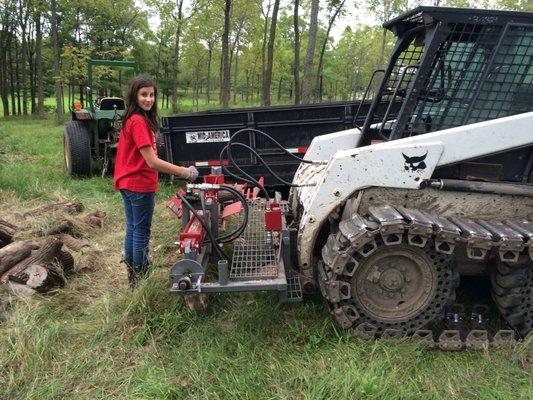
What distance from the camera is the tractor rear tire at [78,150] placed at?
28.7 ft

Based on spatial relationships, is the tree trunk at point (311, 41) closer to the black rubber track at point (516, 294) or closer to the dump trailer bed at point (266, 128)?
the dump trailer bed at point (266, 128)

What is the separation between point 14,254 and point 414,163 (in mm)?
3861

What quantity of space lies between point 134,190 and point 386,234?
208cm

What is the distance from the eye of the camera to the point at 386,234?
9.94 feet

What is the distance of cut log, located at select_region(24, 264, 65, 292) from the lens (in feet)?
13.5

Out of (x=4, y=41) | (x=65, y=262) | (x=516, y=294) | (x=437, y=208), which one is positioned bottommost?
(x=65, y=262)

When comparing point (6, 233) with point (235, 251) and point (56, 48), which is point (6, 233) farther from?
point (56, 48)

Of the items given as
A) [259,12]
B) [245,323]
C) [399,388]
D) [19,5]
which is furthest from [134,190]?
[19,5]

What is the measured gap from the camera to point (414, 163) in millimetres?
3184

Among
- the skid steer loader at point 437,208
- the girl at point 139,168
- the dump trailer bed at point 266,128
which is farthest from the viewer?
the dump trailer bed at point 266,128

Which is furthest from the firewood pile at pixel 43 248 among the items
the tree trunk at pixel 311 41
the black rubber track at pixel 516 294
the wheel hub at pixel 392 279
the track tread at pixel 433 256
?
the tree trunk at pixel 311 41

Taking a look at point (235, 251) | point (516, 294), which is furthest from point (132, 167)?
point (516, 294)

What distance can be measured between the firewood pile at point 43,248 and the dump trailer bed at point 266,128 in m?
1.86

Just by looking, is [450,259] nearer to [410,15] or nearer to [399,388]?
[399,388]
